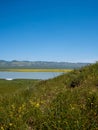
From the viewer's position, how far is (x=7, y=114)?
22.1 ft

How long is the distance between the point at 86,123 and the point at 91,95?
1596mm

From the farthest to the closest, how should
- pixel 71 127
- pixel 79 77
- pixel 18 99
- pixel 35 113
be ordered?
pixel 79 77
pixel 18 99
pixel 35 113
pixel 71 127

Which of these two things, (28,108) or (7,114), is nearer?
(7,114)

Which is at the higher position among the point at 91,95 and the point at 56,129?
the point at 91,95

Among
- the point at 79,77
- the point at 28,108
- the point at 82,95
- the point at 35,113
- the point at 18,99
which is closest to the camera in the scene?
the point at 35,113

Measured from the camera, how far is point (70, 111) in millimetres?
6168

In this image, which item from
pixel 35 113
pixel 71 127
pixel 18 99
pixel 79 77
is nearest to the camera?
pixel 71 127

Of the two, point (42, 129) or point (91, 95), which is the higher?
point (91, 95)

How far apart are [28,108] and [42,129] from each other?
123cm

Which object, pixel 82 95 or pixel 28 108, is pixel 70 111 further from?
pixel 82 95

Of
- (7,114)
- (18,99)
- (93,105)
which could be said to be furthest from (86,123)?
(18,99)

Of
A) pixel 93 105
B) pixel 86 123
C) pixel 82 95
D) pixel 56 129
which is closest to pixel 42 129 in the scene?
pixel 56 129

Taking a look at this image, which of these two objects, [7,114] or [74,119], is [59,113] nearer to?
[74,119]

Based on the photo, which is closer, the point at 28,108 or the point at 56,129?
the point at 56,129
